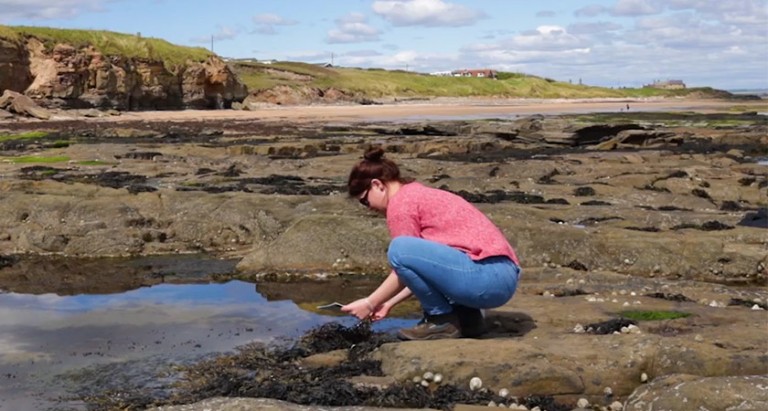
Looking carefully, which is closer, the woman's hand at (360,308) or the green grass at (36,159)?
the woman's hand at (360,308)

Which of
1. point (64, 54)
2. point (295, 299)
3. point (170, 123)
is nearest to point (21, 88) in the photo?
point (64, 54)

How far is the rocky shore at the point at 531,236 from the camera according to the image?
648cm

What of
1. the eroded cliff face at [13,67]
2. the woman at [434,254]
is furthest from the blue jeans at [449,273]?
the eroded cliff face at [13,67]

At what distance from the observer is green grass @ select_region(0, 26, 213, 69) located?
66.8 metres

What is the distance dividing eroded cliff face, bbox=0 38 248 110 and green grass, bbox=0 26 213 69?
755 millimetres

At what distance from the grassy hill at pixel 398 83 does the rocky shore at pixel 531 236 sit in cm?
7034

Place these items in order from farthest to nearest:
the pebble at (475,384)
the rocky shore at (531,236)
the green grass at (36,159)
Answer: the green grass at (36,159)
the rocky shore at (531,236)
the pebble at (475,384)

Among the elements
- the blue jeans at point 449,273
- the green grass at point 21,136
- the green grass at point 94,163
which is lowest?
the green grass at point 21,136

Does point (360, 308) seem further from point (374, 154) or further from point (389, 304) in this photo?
point (374, 154)

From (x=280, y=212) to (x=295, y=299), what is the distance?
4387 mm

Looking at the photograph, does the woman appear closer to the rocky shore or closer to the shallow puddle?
the rocky shore

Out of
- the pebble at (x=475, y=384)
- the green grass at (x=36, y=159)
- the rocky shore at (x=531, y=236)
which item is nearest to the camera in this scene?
the pebble at (x=475, y=384)

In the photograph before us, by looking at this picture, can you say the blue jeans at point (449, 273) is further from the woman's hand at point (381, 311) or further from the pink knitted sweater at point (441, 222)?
the woman's hand at point (381, 311)

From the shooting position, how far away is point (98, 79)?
66.4 meters
